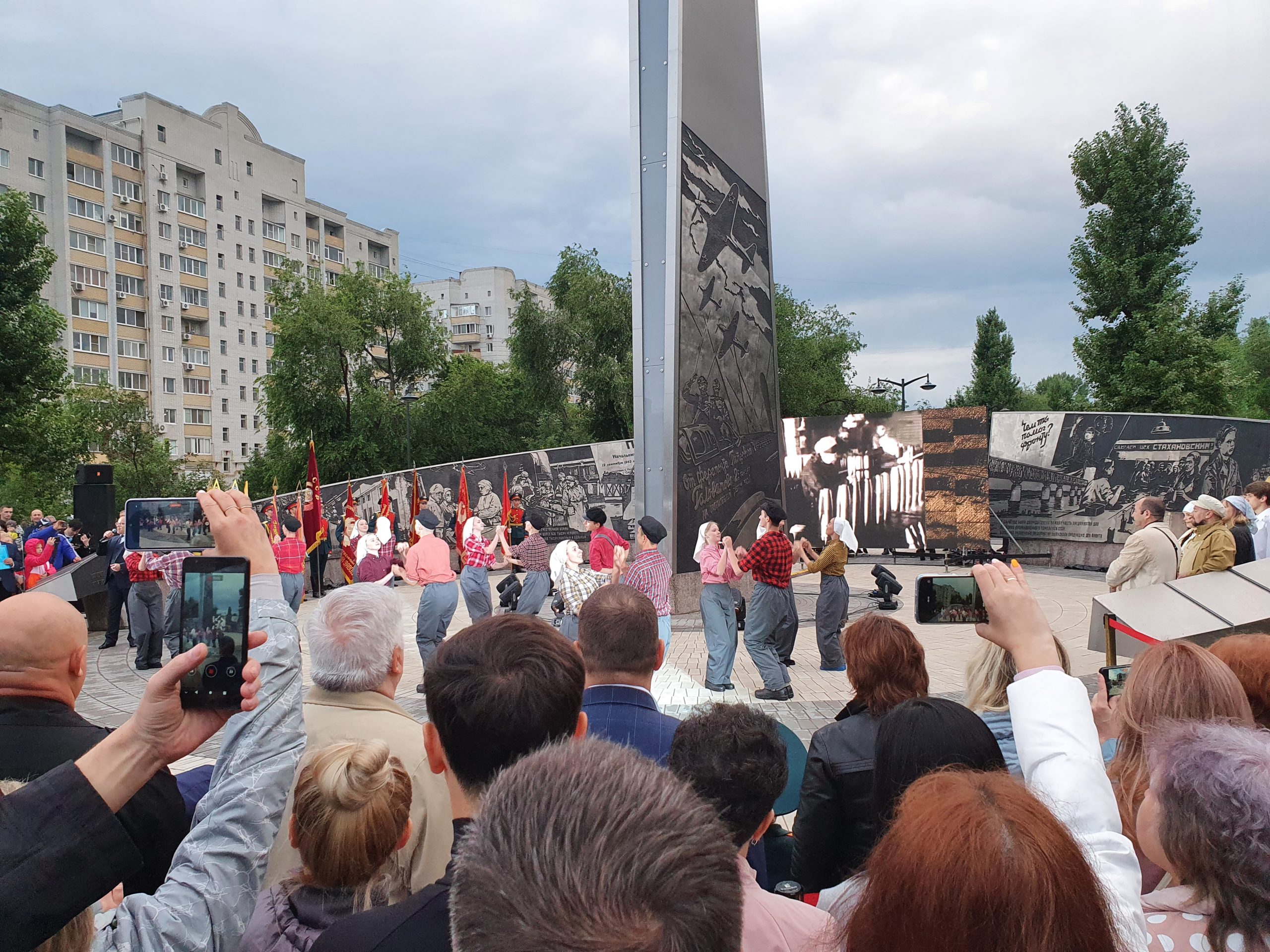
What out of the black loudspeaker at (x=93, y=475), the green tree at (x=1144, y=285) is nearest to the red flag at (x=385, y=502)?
the black loudspeaker at (x=93, y=475)

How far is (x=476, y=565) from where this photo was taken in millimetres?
10078

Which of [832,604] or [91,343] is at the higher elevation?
[91,343]

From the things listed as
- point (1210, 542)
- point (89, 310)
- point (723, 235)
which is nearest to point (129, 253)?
point (89, 310)

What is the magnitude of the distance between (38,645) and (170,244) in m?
65.8

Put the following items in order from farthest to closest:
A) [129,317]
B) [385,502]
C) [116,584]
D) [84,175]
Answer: [129,317]
[84,175]
[385,502]
[116,584]

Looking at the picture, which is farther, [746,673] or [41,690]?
[746,673]

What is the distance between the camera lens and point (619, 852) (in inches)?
34.6

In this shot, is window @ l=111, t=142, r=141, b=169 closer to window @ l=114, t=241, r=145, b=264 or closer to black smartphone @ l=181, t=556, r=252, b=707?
window @ l=114, t=241, r=145, b=264

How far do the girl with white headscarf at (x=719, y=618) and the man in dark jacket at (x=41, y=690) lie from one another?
6.82 metres

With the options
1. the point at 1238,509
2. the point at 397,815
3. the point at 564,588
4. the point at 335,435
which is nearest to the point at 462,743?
the point at 397,815

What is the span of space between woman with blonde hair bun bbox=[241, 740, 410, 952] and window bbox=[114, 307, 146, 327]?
63.6m

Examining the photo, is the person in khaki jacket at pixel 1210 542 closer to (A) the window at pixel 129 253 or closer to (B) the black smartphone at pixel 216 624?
(B) the black smartphone at pixel 216 624

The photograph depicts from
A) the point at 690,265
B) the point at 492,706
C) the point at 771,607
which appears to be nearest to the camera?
the point at 492,706

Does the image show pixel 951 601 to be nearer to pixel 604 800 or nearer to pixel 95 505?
pixel 604 800
